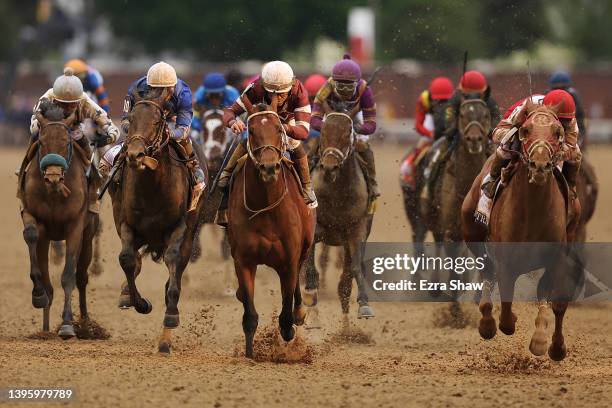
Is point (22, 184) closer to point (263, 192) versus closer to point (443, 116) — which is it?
point (263, 192)

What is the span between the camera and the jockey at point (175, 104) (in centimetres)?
1183

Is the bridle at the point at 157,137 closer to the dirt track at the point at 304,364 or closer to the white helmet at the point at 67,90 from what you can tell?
the white helmet at the point at 67,90

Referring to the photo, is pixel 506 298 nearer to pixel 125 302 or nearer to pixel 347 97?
pixel 347 97

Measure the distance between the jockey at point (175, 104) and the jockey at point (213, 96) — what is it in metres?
4.59

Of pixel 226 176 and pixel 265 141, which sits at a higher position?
pixel 265 141

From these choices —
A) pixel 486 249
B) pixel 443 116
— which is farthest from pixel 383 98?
pixel 486 249

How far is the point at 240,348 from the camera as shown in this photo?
12477 mm

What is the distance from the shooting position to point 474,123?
14.6 metres

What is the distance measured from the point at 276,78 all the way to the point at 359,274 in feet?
10.5

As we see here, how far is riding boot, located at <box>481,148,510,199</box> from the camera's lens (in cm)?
1183

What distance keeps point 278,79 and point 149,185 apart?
1518 millimetres

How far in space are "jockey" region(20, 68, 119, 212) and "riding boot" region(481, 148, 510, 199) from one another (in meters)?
3.58

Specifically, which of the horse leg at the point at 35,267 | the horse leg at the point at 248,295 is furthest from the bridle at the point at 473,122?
the horse leg at the point at 35,267

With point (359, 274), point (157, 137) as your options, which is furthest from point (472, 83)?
point (157, 137)
